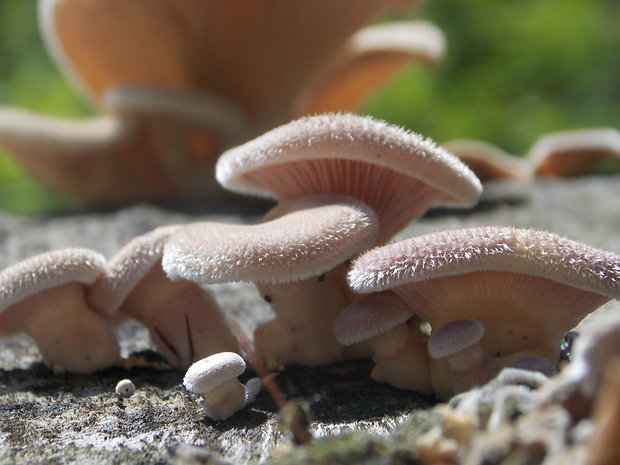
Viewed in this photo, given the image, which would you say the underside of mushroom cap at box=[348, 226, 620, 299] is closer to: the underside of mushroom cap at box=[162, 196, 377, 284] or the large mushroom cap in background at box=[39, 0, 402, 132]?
the underside of mushroom cap at box=[162, 196, 377, 284]

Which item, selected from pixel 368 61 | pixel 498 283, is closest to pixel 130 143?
pixel 368 61

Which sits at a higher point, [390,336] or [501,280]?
[501,280]

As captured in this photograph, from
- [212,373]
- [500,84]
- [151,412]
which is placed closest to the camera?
[212,373]

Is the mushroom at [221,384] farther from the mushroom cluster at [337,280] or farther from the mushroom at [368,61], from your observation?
the mushroom at [368,61]

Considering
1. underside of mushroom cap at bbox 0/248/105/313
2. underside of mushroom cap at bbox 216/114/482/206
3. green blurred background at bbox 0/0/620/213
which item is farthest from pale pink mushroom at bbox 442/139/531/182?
underside of mushroom cap at bbox 0/248/105/313

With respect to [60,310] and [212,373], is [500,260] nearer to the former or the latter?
[212,373]

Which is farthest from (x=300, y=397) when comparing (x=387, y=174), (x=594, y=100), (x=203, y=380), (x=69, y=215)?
(x=594, y=100)

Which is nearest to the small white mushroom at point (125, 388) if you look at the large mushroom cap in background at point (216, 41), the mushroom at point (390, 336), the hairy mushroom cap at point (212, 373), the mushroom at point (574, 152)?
the hairy mushroom cap at point (212, 373)

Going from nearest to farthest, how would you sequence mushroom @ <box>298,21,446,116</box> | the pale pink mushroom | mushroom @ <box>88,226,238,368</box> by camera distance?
mushroom @ <box>88,226,238,368</box> < the pale pink mushroom < mushroom @ <box>298,21,446,116</box>
